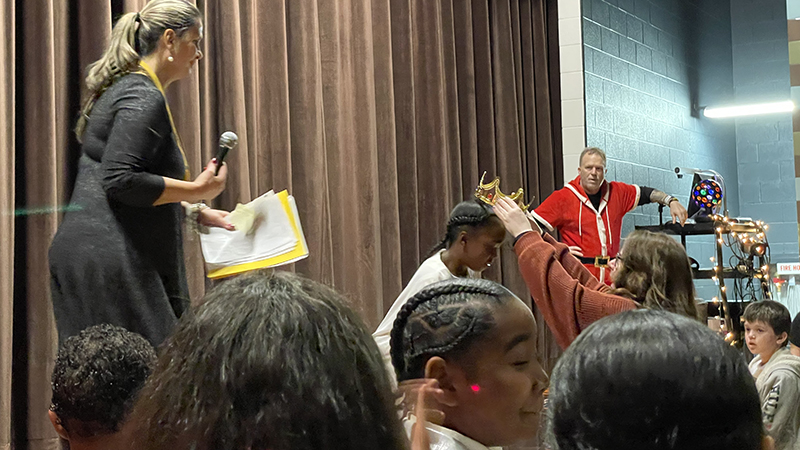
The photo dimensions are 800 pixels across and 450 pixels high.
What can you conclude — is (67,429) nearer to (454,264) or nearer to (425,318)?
(425,318)

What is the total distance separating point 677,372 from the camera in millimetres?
658

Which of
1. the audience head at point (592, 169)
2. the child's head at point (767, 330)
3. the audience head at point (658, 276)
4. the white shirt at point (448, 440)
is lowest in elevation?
the child's head at point (767, 330)

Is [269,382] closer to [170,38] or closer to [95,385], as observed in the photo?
[95,385]

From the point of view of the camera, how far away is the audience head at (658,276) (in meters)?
2.44

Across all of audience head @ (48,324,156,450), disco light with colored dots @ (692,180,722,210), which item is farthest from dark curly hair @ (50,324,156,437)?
disco light with colored dots @ (692,180,722,210)

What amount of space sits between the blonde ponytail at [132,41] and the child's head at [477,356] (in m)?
0.97

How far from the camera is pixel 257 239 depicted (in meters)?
2.16

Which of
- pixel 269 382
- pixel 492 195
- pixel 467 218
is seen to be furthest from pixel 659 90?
pixel 269 382

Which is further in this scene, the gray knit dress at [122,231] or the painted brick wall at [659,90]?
the painted brick wall at [659,90]

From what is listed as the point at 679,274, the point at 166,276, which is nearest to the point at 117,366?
the point at 166,276

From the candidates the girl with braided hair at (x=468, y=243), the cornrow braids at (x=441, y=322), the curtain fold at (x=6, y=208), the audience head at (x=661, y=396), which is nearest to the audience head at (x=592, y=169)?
the girl with braided hair at (x=468, y=243)

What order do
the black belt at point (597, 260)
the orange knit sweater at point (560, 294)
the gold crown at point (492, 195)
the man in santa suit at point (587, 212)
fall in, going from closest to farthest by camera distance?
the orange knit sweater at point (560, 294) < the gold crown at point (492, 195) < the black belt at point (597, 260) < the man in santa suit at point (587, 212)

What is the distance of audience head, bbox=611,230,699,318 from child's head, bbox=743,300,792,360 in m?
1.37

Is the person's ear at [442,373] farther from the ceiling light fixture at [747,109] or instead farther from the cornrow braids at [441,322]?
the ceiling light fixture at [747,109]
